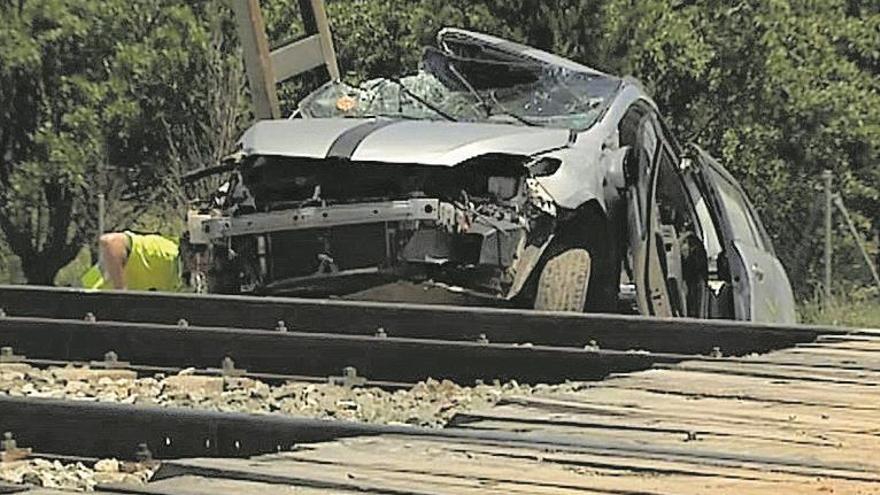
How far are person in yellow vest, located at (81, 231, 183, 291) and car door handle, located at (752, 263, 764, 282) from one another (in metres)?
4.40

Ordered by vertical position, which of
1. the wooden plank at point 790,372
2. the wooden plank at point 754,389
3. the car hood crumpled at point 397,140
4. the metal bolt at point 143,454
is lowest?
the metal bolt at point 143,454

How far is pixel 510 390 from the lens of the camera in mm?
8461

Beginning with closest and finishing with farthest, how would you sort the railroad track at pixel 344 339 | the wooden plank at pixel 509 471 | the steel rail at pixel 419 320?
the wooden plank at pixel 509 471
the railroad track at pixel 344 339
the steel rail at pixel 419 320

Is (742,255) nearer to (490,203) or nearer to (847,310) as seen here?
(490,203)

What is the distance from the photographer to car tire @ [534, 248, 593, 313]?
11156 millimetres

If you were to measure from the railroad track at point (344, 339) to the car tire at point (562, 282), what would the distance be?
1.47m

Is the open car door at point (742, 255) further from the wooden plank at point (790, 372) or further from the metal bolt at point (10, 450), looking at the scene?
the metal bolt at point (10, 450)

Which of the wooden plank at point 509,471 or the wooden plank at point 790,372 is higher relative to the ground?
the wooden plank at point 509,471

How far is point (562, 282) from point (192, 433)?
525 cm

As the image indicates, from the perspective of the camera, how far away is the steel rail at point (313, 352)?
861cm

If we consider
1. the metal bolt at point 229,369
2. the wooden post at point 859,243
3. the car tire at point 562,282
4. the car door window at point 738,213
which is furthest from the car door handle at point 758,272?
the wooden post at point 859,243

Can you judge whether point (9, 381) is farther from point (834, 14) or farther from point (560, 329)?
point (834, 14)

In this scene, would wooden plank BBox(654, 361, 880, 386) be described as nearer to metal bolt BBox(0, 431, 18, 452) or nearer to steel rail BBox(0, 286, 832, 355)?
steel rail BBox(0, 286, 832, 355)

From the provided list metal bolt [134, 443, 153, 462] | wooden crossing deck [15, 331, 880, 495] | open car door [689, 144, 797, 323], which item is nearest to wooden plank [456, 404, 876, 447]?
wooden crossing deck [15, 331, 880, 495]
